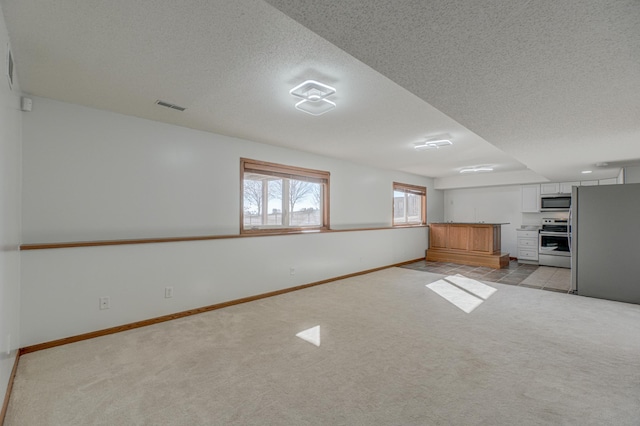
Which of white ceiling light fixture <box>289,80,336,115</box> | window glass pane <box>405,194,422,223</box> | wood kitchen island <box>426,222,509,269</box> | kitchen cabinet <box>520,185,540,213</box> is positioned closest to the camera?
white ceiling light fixture <box>289,80,336,115</box>

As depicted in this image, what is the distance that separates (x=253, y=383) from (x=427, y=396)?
1211 mm

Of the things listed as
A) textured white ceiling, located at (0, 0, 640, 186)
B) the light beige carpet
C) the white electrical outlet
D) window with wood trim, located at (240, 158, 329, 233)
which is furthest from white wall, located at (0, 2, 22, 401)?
window with wood trim, located at (240, 158, 329, 233)

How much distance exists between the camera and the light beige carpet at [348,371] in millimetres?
1777

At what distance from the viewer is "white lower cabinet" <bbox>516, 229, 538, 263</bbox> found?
7.12m

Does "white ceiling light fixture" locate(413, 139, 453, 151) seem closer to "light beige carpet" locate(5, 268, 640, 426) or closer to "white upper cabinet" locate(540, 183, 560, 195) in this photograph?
"light beige carpet" locate(5, 268, 640, 426)

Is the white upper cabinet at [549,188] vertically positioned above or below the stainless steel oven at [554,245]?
above

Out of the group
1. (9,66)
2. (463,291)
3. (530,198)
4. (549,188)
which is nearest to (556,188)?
(549,188)

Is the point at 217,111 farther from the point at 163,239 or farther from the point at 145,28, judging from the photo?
the point at 163,239

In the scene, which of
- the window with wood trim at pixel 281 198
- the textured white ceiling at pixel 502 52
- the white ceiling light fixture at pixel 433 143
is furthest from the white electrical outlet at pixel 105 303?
the white ceiling light fixture at pixel 433 143

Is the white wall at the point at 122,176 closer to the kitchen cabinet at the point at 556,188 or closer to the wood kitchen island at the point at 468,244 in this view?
the wood kitchen island at the point at 468,244

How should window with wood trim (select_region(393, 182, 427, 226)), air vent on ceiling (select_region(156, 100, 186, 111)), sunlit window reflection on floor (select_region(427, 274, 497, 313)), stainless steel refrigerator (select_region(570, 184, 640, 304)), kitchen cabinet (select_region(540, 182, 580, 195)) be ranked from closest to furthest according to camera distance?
air vent on ceiling (select_region(156, 100, 186, 111)) < sunlit window reflection on floor (select_region(427, 274, 497, 313)) < stainless steel refrigerator (select_region(570, 184, 640, 304)) < kitchen cabinet (select_region(540, 182, 580, 195)) < window with wood trim (select_region(393, 182, 427, 226))

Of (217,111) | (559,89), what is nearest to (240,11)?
(217,111)

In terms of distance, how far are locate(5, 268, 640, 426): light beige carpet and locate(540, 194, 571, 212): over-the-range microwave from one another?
13.2 feet

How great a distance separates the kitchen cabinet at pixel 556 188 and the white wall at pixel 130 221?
6.43m
